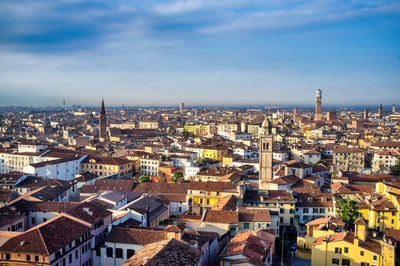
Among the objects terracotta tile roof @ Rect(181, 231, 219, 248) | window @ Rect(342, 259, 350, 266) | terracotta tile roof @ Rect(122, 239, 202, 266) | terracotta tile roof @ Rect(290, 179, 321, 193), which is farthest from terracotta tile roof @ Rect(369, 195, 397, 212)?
terracotta tile roof @ Rect(122, 239, 202, 266)

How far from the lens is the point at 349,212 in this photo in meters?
32.2

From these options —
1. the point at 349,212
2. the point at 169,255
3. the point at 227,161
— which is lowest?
the point at 227,161

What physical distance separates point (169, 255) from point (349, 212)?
788 inches

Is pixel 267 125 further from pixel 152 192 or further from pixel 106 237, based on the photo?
pixel 106 237

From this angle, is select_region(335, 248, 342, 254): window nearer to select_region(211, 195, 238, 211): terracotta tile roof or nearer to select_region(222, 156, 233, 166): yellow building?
select_region(211, 195, 238, 211): terracotta tile roof

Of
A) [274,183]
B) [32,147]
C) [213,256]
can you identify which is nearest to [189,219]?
[213,256]

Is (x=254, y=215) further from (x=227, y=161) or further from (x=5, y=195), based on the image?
(x=227, y=161)

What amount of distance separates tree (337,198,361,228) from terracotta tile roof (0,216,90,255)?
70.0ft

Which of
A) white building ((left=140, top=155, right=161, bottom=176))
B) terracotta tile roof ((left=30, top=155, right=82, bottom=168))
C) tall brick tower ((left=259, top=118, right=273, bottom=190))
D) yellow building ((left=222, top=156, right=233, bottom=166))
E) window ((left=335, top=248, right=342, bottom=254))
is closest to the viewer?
window ((left=335, top=248, right=342, bottom=254))

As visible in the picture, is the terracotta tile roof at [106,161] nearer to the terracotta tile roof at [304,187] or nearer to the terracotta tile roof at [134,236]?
the terracotta tile roof at [304,187]

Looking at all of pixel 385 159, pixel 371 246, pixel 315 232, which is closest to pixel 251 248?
pixel 371 246

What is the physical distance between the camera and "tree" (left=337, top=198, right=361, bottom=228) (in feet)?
105

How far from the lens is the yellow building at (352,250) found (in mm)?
23886

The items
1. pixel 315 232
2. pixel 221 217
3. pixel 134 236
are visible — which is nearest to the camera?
pixel 134 236
